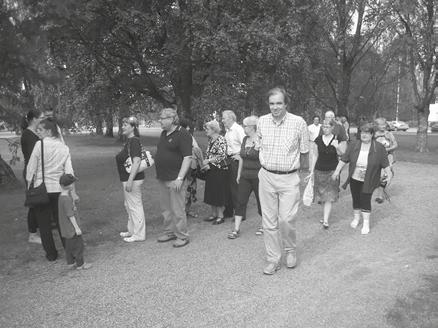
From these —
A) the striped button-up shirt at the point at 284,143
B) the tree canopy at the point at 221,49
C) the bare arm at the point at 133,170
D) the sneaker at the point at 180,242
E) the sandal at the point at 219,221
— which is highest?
the tree canopy at the point at 221,49

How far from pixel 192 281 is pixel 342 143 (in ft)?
11.2

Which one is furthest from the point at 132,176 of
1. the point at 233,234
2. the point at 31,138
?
the point at 31,138

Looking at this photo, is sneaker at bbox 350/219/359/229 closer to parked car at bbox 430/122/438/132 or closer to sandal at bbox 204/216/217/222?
sandal at bbox 204/216/217/222

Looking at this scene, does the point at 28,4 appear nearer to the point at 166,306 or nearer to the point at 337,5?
the point at 166,306

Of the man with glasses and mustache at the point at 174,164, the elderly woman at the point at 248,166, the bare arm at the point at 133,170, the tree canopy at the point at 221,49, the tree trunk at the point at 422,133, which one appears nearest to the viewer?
the man with glasses and mustache at the point at 174,164

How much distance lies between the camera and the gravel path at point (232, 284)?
3643 millimetres

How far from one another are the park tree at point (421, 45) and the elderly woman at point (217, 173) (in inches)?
619

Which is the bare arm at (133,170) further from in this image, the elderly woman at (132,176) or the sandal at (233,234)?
the sandal at (233,234)

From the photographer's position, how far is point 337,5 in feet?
64.5

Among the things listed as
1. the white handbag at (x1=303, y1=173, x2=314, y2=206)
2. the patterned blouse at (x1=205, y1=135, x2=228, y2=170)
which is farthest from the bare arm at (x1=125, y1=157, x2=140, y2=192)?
the white handbag at (x1=303, y1=173, x2=314, y2=206)

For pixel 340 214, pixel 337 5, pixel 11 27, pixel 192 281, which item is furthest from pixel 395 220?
pixel 337 5

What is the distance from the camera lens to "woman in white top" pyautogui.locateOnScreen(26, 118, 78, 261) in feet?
16.6

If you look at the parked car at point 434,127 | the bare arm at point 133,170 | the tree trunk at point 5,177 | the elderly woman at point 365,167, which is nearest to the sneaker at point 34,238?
the bare arm at point 133,170

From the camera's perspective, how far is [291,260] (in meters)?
4.81
